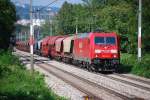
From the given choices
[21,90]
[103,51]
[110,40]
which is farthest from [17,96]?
[110,40]

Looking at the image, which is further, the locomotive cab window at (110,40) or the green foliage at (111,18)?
the green foliage at (111,18)

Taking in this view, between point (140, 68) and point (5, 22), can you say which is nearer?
point (140, 68)

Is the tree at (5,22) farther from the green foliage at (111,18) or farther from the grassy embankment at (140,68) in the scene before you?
the grassy embankment at (140,68)

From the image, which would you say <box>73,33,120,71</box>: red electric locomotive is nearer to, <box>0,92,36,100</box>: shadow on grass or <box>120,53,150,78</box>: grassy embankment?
<box>120,53,150,78</box>: grassy embankment

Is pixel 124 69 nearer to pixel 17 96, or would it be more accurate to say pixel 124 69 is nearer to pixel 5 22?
pixel 5 22

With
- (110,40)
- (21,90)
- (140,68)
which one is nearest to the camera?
(21,90)

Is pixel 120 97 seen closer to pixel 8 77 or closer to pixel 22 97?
pixel 22 97

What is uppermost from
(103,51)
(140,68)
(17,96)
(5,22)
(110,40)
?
(5,22)

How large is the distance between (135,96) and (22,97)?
6002 mm

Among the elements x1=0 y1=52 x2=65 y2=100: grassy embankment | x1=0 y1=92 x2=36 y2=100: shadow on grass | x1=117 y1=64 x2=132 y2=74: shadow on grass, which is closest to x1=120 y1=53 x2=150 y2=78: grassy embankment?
x1=117 y1=64 x2=132 y2=74: shadow on grass

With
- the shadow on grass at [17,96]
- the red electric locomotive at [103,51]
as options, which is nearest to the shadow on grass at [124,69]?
the red electric locomotive at [103,51]

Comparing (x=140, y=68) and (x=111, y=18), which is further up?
(x=111, y=18)

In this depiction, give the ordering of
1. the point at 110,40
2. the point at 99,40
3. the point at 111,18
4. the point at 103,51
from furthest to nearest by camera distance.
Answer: the point at 111,18
the point at 99,40
the point at 110,40
the point at 103,51

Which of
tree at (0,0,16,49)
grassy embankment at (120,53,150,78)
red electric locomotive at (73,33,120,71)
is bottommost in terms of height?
grassy embankment at (120,53,150,78)
